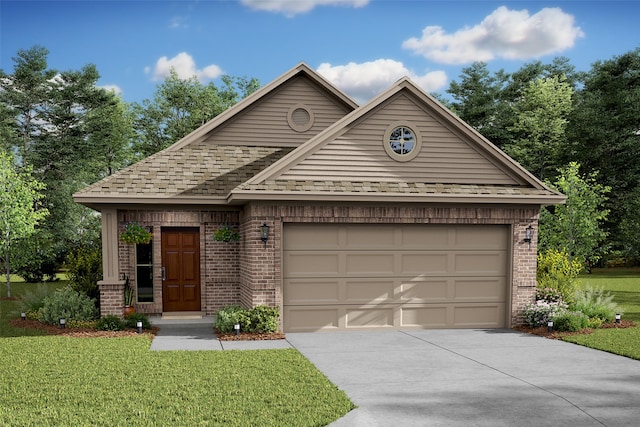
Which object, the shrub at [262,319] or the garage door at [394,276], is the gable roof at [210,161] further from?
the shrub at [262,319]

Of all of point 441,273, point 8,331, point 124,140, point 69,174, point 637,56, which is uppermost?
point 637,56

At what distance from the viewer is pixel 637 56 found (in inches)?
1565

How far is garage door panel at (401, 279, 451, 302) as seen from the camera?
13461 millimetres

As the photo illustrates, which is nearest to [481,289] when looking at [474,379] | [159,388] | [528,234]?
[528,234]

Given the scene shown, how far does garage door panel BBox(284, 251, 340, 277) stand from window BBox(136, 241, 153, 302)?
4.38 meters

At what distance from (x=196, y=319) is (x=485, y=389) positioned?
8.80 metres

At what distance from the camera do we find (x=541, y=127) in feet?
153

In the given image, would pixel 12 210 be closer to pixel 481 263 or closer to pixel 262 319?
pixel 262 319

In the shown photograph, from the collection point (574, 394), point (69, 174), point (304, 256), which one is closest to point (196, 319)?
point (304, 256)

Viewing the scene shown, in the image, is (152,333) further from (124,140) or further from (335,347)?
(124,140)

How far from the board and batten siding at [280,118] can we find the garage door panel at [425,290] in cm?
604

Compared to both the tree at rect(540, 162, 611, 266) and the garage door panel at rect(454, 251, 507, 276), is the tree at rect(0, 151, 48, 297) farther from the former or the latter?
the tree at rect(540, 162, 611, 266)

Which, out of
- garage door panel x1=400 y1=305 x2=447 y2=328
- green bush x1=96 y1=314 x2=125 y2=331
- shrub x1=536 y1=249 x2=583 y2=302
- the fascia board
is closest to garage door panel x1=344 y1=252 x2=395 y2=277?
garage door panel x1=400 y1=305 x2=447 y2=328

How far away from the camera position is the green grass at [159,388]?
6.50m
